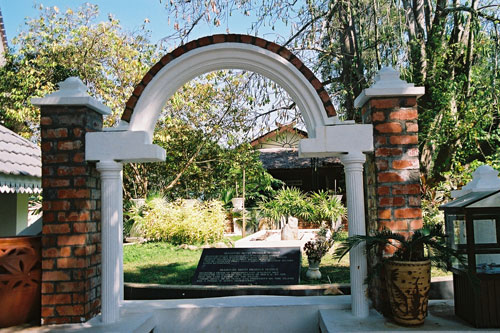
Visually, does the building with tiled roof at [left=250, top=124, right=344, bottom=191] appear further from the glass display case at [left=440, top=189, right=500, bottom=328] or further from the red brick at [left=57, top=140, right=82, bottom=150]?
the red brick at [left=57, top=140, right=82, bottom=150]

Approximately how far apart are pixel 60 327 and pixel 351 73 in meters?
6.77

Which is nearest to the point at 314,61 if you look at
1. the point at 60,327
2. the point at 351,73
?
the point at 351,73

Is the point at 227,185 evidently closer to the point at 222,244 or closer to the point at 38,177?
the point at 222,244

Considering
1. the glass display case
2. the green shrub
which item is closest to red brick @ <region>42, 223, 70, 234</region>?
the glass display case

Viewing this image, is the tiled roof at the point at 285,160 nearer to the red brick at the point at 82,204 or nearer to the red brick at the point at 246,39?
the red brick at the point at 246,39

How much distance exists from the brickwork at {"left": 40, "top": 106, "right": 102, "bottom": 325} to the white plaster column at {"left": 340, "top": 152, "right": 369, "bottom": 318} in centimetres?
276

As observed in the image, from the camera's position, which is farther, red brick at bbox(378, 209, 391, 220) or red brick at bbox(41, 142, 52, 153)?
red brick at bbox(41, 142, 52, 153)

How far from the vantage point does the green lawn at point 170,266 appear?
6816mm

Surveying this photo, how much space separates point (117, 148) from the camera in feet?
15.1

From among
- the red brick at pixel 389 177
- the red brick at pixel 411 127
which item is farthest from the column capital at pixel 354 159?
the red brick at pixel 411 127

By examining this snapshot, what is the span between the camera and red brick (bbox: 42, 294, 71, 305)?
438cm

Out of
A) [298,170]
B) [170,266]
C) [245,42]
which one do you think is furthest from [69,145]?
[298,170]

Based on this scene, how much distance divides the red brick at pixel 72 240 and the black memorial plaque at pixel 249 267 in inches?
84.0

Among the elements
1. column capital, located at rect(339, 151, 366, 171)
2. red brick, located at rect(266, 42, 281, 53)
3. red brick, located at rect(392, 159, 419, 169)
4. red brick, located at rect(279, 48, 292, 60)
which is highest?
red brick, located at rect(266, 42, 281, 53)
